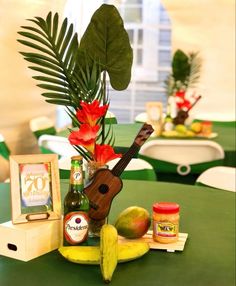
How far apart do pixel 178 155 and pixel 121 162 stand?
7.01 feet

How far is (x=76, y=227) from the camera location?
159 cm

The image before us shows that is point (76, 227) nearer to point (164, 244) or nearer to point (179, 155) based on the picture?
point (164, 244)

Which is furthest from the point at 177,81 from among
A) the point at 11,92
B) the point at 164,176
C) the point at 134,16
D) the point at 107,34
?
the point at 107,34

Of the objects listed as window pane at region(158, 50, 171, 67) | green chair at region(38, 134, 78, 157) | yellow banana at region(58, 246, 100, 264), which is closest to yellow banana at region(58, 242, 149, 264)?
yellow banana at region(58, 246, 100, 264)

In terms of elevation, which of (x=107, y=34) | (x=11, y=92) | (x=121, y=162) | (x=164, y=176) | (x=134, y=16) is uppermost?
(x=134, y=16)

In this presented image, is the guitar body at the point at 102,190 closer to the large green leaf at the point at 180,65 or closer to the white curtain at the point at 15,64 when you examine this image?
the white curtain at the point at 15,64

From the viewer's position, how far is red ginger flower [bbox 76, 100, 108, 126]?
1563mm

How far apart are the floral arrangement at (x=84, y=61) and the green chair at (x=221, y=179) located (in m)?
1.14

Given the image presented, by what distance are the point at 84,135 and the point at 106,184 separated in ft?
0.59

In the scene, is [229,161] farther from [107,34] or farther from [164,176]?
[107,34]

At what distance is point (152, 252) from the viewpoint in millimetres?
1669

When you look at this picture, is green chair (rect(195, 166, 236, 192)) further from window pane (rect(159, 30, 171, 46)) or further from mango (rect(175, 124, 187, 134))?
window pane (rect(159, 30, 171, 46))

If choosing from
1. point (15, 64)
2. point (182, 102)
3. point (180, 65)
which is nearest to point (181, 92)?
point (182, 102)

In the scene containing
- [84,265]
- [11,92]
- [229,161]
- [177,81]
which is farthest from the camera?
[177,81]
